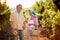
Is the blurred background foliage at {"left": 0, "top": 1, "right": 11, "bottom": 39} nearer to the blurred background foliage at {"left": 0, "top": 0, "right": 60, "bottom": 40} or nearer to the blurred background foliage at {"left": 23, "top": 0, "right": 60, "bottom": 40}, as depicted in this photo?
the blurred background foliage at {"left": 0, "top": 0, "right": 60, "bottom": 40}

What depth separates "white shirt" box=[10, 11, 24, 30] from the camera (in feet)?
12.5

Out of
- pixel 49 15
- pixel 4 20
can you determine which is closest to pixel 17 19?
pixel 4 20

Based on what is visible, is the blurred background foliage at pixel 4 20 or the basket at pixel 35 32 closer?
the blurred background foliage at pixel 4 20

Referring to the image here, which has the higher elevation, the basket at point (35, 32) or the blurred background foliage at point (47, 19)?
the blurred background foliage at point (47, 19)

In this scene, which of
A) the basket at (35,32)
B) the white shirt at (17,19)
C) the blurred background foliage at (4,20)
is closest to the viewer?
the white shirt at (17,19)

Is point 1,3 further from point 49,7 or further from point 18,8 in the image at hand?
point 49,7

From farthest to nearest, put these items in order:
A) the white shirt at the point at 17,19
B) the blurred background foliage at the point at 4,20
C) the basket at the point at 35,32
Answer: the basket at the point at 35,32 < the blurred background foliage at the point at 4,20 < the white shirt at the point at 17,19

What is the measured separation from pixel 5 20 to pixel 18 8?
0.48 meters

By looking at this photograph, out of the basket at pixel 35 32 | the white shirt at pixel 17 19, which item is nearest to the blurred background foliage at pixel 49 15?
the basket at pixel 35 32

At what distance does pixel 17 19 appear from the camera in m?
3.89

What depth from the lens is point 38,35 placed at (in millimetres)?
4242

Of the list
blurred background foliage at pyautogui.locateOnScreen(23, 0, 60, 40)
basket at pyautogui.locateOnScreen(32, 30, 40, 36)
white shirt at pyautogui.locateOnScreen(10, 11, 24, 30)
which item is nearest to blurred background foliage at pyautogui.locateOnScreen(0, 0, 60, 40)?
blurred background foliage at pyautogui.locateOnScreen(23, 0, 60, 40)

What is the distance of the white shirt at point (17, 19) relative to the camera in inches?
150

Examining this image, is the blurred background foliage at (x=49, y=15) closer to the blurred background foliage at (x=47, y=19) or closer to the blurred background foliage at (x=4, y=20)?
the blurred background foliage at (x=47, y=19)
